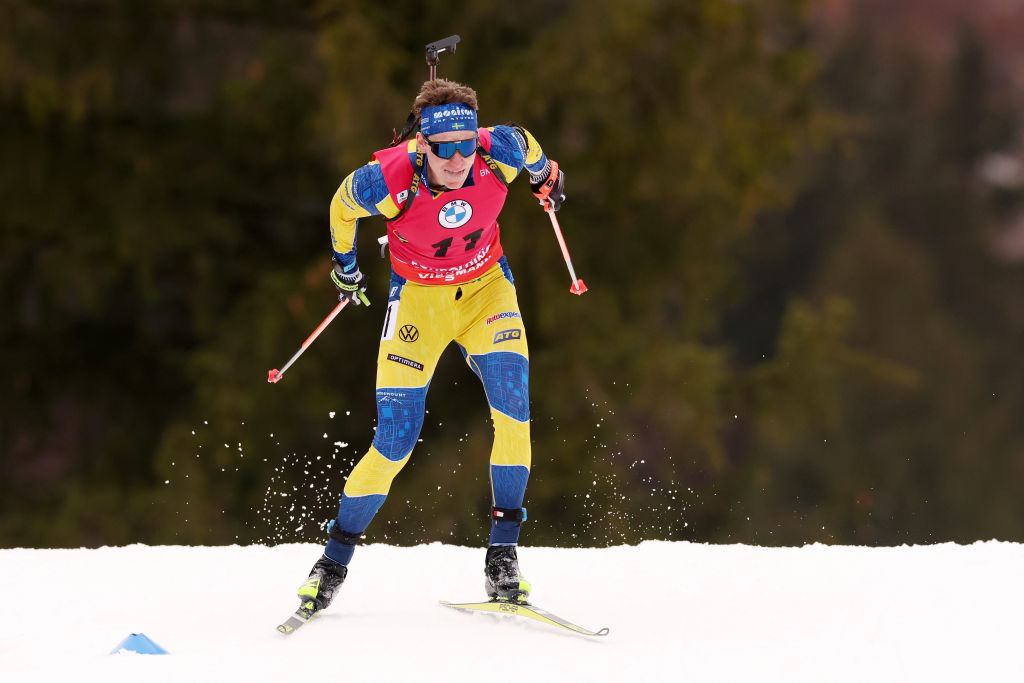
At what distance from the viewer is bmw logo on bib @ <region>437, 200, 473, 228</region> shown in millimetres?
5395

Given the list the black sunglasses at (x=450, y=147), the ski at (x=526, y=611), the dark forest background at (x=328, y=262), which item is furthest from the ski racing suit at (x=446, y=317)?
the dark forest background at (x=328, y=262)

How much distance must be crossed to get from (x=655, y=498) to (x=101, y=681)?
6.83 meters

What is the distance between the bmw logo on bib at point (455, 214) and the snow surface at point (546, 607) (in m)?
1.82

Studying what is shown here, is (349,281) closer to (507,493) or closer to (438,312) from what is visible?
(438,312)

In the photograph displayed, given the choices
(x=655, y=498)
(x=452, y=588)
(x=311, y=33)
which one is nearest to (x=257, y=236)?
(x=311, y=33)

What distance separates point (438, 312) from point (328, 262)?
545 cm

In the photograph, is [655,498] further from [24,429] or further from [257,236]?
[24,429]

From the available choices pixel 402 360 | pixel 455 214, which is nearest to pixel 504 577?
pixel 402 360

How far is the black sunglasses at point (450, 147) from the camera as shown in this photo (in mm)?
5188

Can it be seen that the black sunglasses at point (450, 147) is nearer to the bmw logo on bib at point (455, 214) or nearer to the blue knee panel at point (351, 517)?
the bmw logo on bib at point (455, 214)

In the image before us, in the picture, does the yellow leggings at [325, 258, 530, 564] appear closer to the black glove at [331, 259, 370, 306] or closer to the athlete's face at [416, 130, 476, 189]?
the black glove at [331, 259, 370, 306]

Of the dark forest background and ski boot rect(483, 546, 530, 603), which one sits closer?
ski boot rect(483, 546, 530, 603)

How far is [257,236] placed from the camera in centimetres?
1241

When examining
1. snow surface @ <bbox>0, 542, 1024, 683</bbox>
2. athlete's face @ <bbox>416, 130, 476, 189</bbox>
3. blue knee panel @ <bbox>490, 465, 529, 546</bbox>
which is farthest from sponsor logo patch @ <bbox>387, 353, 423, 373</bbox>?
snow surface @ <bbox>0, 542, 1024, 683</bbox>
